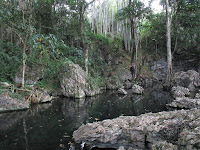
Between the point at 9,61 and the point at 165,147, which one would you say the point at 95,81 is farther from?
the point at 165,147

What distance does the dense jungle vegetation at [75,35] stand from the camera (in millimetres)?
7460

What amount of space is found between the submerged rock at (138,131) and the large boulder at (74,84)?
21.9ft

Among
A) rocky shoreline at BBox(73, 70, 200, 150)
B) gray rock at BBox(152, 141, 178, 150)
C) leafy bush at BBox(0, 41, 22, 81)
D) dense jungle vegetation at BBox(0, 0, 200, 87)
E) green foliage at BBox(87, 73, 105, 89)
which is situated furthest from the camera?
green foliage at BBox(87, 73, 105, 89)

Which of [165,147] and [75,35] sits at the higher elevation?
[75,35]

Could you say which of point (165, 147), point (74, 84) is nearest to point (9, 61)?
point (74, 84)

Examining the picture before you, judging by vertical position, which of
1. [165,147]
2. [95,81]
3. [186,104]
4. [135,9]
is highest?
[135,9]

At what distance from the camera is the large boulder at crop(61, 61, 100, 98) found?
33.3ft

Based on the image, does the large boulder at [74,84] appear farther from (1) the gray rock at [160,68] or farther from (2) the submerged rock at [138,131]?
(1) the gray rock at [160,68]

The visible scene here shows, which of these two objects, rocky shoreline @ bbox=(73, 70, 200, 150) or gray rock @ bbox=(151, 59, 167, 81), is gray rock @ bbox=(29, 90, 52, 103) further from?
gray rock @ bbox=(151, 59, 167, 81)

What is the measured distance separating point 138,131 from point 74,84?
7536 mm

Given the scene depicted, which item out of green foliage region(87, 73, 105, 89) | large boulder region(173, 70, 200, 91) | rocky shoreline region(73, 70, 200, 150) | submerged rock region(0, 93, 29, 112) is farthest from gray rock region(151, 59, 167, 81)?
rocky shoreline region(73, 70, 200, 150)

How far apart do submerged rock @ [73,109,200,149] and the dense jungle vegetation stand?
257 cm

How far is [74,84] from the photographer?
10.2 meters

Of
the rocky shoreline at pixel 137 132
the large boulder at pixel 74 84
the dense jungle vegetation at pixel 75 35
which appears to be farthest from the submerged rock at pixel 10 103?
the rocky shoreline at pixel 137 132
